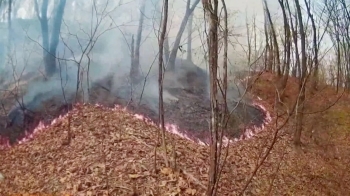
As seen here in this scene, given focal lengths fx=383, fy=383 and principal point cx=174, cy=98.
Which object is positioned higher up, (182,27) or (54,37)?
(182,27)

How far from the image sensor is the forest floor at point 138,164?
22.4 feet

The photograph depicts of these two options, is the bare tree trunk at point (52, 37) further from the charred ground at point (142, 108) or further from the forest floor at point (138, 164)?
the forest floor at point (138, 164)

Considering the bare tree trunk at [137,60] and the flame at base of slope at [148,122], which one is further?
the bare tree trunk at [137,60]

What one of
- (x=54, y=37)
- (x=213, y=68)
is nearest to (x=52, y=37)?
(x=54, y=37)

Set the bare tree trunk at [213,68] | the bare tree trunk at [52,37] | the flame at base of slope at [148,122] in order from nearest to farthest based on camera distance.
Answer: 1. the bare tree trunk at [213,68]
2. the flame at base of slope at [148,122]
3. the bare tree trunk at [52,37]

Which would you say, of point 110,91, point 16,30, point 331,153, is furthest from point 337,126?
point 16,30

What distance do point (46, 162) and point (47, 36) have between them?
7563mm

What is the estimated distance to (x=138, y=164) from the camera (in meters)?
7.31

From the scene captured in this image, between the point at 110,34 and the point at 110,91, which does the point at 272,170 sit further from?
the point at 110,34

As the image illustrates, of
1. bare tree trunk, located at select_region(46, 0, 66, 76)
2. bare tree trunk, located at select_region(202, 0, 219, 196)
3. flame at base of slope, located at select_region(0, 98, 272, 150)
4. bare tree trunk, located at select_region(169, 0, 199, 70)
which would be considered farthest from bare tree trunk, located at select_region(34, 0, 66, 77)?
bare tree trunk, located at select_region(202, 0, 219, 196)

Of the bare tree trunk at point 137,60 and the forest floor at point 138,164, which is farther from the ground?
the bare tree trunk at point 137,60

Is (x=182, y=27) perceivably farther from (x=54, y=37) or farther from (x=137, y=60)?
(x=54, y=37)

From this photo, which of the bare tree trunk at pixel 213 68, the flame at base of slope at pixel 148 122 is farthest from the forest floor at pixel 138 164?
the bare tree trunk at pixel 213 68

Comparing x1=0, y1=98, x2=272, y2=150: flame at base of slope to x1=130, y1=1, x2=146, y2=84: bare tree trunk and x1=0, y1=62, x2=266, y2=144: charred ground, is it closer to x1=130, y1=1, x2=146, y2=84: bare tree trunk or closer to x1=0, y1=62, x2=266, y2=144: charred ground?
x1=0, y1=62, x2=266, y2=144: charred ground
